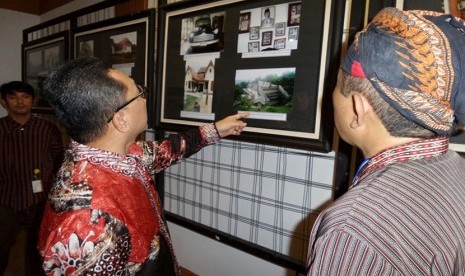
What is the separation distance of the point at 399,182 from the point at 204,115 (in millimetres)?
950

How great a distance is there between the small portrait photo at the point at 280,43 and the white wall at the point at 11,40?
3.35 meters

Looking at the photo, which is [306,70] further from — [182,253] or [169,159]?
[182,253]

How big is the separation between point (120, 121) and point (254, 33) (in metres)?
0.60

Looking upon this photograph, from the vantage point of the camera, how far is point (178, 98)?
4.78ft

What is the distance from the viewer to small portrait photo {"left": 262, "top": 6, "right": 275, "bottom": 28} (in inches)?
43.3

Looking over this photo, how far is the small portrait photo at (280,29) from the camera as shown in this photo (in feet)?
3.52

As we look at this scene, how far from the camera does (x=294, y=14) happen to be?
3.45 ft

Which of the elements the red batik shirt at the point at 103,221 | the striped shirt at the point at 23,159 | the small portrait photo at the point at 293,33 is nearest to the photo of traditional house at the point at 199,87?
the small portrait photo at the point at 293,33

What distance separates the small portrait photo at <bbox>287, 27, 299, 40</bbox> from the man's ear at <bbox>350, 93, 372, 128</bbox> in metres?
0.54

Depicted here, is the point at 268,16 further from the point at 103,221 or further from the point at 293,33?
the point at 103,221

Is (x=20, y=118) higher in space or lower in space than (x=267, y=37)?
lower

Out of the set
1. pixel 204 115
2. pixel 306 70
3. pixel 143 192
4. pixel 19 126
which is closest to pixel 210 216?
pixel 204 115

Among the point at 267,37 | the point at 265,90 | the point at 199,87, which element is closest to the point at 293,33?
the point at 267,37

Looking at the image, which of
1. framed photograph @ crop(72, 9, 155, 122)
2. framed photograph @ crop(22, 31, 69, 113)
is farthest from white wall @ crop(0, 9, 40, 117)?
framed photograph @ crop(72, 9, 155, 122)
